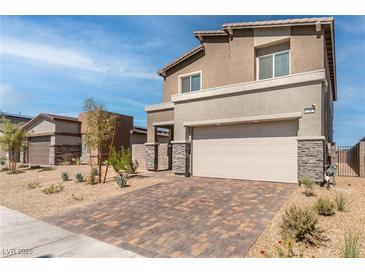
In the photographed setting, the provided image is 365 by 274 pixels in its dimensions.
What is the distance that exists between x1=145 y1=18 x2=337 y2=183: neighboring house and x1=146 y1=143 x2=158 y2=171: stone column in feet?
7.66

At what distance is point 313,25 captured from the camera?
1120cm

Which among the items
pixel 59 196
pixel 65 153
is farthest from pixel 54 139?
pixel 59 196

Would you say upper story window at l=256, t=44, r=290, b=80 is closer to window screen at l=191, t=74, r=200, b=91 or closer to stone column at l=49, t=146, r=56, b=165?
window screen at l=191, t=74, r=200, b=91

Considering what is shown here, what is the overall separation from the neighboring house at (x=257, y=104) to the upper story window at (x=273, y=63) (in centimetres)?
5

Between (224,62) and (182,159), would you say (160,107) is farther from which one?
(224,62)

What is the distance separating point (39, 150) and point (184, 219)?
81.9ft

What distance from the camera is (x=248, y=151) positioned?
11.8 meters

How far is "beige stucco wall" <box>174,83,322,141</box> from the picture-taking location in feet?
32.7

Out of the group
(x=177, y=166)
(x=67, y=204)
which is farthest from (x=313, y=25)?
(x=67, y=204)

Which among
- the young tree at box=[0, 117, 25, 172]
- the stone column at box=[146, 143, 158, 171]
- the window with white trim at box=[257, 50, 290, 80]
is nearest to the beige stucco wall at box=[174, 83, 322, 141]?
the window with white trim at box=[257, 50, 290, 80]
